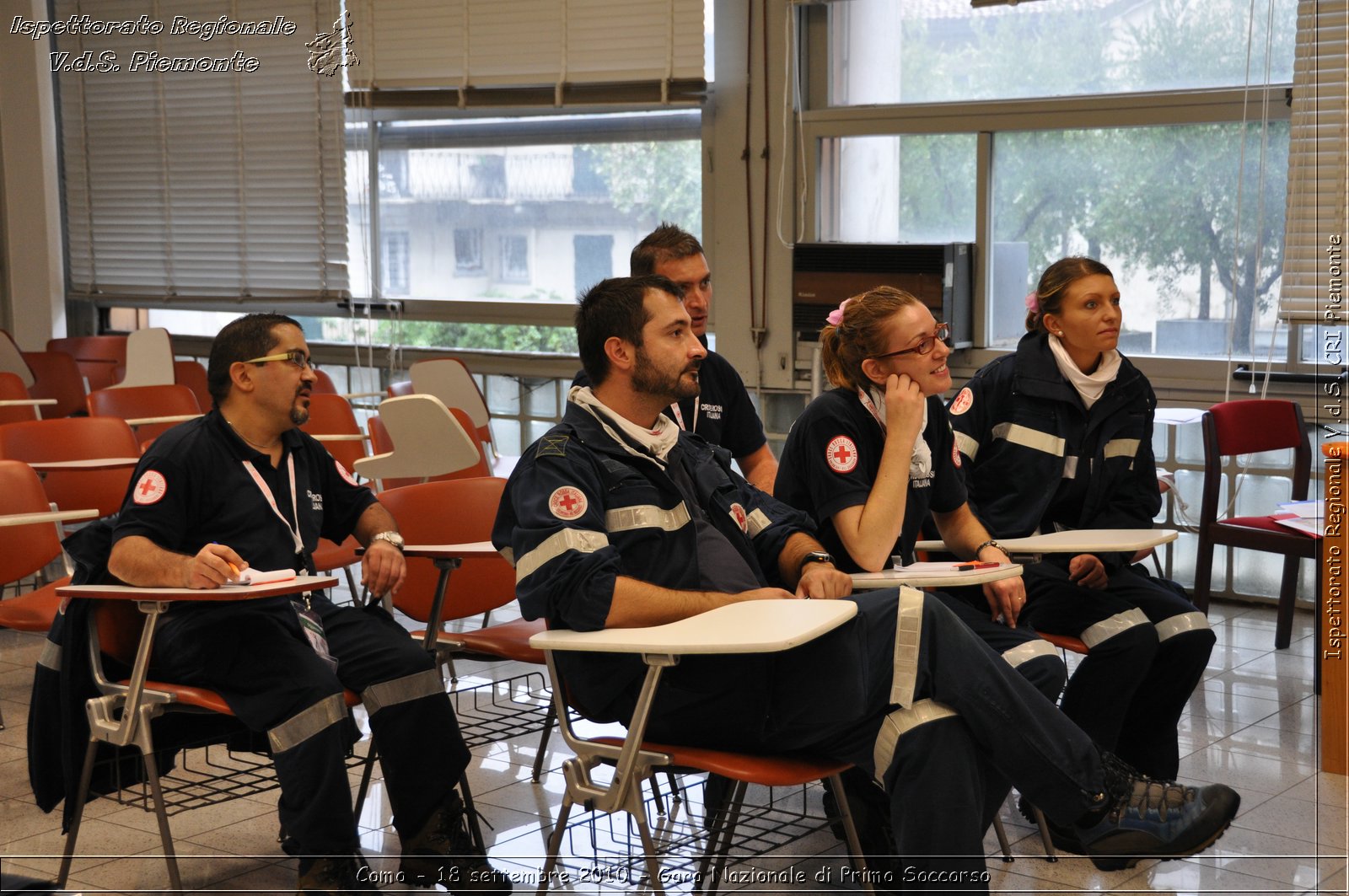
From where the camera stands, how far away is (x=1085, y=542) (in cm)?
292

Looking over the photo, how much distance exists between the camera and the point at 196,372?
7242 millimetres

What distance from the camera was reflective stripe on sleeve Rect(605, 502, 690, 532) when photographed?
2.50 m

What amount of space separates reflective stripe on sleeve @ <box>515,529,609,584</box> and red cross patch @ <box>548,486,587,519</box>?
0.11ft

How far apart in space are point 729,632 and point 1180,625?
1536 mm

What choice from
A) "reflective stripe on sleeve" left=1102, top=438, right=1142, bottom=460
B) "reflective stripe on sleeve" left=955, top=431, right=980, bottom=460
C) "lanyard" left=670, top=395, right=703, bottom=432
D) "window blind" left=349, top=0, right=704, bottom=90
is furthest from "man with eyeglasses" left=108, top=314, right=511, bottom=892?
"window blind" left=349, top=0, right=704, bottom=90

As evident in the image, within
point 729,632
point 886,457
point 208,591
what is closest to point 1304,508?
point 886,457

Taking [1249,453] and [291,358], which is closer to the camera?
[291,358]

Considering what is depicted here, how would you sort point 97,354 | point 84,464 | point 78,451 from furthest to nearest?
point 97,354 → point 78,451 → point 84,464

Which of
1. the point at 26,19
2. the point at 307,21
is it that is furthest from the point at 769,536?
the point at 26,19

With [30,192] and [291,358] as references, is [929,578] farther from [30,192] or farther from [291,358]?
[30,192]

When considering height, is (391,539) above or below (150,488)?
below

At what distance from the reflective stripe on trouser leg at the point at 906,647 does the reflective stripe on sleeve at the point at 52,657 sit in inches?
68.9

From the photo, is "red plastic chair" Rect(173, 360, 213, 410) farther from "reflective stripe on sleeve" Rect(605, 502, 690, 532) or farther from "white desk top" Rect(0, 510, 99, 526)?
"reflective stripe on sleeve" Rect(605, 502, 690, 532)

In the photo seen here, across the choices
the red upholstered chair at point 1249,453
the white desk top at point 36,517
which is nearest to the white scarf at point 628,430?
the white desk top at point 36,517
